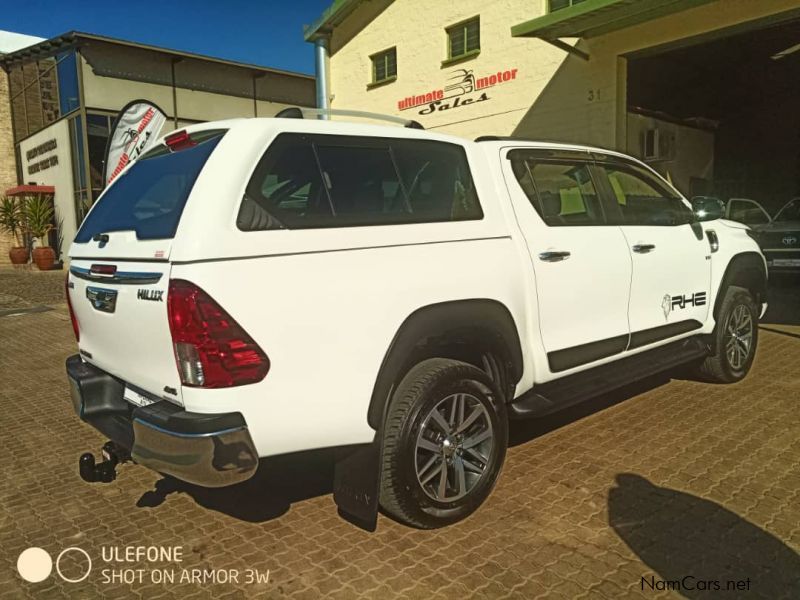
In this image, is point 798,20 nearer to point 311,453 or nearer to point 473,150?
point 473,150

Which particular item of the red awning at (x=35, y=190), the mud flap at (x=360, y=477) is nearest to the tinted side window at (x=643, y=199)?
the mud flap at (x=360, y=477)

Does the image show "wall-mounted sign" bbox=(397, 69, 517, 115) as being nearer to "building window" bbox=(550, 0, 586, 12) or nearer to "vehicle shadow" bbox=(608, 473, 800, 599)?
"building window" bbox=(550, 0, 586, 12)

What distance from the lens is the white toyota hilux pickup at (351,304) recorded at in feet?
7.79

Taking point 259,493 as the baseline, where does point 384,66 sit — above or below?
above

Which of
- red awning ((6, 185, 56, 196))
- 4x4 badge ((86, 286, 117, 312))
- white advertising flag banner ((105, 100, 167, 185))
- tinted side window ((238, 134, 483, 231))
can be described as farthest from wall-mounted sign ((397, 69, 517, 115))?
red awning ((6, 185, 56, 196))

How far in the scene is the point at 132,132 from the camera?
7.07m

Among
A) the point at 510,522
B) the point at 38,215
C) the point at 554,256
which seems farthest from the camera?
the point at 38,215

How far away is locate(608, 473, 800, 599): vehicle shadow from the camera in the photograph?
2.57m

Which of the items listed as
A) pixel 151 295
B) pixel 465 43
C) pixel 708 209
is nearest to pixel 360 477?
pixel 151 295

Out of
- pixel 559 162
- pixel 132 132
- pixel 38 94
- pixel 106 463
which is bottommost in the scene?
pixel 106 463

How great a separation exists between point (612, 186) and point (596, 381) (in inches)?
54.7

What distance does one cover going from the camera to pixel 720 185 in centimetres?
2061

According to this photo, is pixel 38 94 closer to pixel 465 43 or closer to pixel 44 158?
pixel 44 158

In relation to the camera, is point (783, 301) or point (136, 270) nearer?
point (136, 270)
